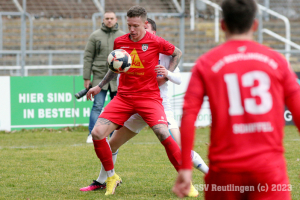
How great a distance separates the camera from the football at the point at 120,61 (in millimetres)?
4793

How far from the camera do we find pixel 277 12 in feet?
56.3

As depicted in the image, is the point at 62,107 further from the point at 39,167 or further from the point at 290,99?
the point at 290,99

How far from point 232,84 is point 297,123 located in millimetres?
422

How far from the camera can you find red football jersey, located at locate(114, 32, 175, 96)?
194 inches

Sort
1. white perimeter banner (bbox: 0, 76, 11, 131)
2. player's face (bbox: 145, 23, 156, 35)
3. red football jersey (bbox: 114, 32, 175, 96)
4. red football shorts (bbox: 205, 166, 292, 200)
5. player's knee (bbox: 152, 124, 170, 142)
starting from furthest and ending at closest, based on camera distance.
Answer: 1. white perimeter banner (bbox: 0, 76, 11, 131)
2. player's face (bbox: 145, 23, 156, 35)
3. red football jersey (bbox: 114, 32, 175, 96)
4. player's knee (bbox: 152, 124, 170, 142)
5. red football shorts (bbox: 205, 166, 292, 200)

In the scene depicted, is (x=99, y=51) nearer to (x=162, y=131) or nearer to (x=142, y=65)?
(x=142, y=65)

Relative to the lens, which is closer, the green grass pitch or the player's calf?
the player's calf

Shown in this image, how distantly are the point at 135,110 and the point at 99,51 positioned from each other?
12.6 feet

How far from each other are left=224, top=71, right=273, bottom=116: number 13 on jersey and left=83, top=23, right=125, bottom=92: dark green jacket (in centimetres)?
619

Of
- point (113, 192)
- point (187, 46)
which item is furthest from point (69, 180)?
point (187, 46)

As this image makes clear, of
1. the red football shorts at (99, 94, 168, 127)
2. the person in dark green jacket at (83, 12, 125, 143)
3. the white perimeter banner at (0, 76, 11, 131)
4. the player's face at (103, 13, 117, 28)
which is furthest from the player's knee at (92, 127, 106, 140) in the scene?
the white perimeter banner at (0, 76, 11, 131)

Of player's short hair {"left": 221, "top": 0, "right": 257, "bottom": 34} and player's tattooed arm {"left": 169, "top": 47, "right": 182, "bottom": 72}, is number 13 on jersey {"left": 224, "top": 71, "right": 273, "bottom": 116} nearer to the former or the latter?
player's short hair {"left": 221, "top": 0, "right": 257, "bottom": 34}

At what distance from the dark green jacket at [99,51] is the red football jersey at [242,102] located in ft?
20.0

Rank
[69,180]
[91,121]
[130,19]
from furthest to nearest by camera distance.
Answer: [91,121], [69,180], [130,19]
